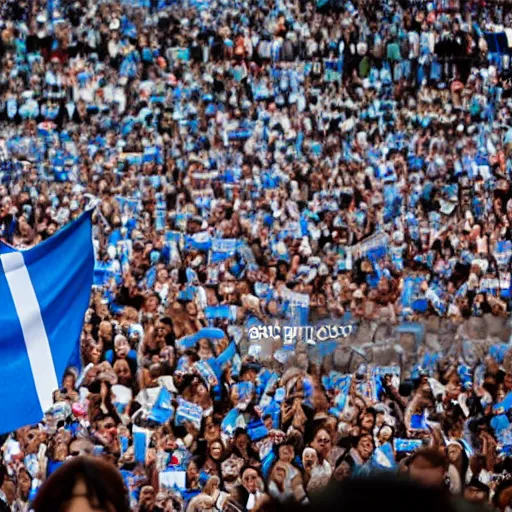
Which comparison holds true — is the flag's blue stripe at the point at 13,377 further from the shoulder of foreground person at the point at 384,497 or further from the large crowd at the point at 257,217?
the large crowd at the point at 257,217

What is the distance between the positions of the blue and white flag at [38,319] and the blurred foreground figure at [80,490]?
1.17 meters

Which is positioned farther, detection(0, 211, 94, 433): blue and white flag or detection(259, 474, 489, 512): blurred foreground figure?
detection(0, 211, 94, 433): blue and white flag

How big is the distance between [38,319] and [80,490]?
1.44m

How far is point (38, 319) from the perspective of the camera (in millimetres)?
3258

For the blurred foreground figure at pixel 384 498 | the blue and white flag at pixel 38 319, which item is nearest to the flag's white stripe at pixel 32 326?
the blue and white flag at pixel 38 319

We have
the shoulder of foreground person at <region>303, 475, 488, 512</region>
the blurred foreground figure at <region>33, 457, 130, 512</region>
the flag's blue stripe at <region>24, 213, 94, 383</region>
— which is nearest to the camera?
the shoulder of foreground person at <region>303, 475, 488, 512</region>

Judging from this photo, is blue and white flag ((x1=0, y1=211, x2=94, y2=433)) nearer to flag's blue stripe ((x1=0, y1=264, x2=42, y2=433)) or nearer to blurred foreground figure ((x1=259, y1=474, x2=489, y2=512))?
flag's blue stripe ((x1=0, y1=264, x2=42, y2=433))

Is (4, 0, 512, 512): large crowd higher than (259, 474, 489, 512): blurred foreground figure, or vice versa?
(259, 474, 489, 512): blurred foreground figure

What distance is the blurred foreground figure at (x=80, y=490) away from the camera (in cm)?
185

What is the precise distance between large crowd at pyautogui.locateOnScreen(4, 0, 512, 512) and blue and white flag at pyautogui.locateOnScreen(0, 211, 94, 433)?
3.83m

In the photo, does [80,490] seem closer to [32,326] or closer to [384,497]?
[384,497]

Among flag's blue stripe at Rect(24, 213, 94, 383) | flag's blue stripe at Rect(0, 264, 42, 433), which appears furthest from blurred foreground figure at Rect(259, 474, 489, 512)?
flag's blue stripe at Rect(24, 213, 94, 383)

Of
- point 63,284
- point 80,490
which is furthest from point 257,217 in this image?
point 80,490

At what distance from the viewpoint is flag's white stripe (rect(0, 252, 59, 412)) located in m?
3.14
